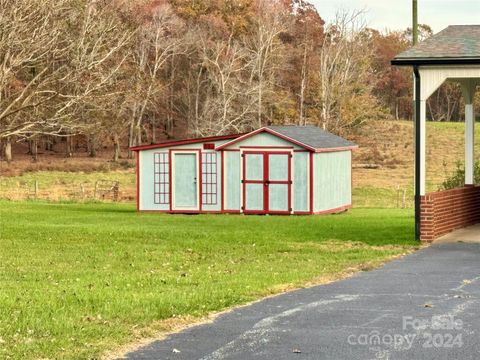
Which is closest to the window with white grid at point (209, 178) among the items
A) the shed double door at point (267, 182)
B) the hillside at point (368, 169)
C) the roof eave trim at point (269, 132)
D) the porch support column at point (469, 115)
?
the roof eave trim at point (269, 132)

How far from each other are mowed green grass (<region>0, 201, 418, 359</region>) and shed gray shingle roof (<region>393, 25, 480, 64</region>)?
3746mm

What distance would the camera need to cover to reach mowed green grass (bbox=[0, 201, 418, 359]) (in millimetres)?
10977

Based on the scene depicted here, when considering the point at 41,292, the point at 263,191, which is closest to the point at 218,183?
the point at 263,191

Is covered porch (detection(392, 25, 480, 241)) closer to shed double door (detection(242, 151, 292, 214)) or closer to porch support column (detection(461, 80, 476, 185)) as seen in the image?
porch support column (detection(461, 80, 476, 185))

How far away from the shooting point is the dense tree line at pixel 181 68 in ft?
99.2

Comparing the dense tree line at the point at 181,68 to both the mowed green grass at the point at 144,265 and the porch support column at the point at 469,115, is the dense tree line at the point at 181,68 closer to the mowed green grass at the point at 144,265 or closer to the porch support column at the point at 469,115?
the mowed green grass at the point at 144,265

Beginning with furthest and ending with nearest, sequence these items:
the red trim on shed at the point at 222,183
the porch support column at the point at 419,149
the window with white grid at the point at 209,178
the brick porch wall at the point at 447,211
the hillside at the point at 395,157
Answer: the hillside at the point at 395,157 → the window with white grid at the point at 209,178 → the red trim on shed at the point at 222,183 → the brick porch wall at the point at 447,211 → the porch support column at the point at 419,149

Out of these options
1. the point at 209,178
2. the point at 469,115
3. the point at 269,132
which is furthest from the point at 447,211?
the point at 209,178

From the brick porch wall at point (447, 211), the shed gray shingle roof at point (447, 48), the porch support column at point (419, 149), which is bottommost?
the brick porch wall at point (447, 211)

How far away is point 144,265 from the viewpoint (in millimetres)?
18047

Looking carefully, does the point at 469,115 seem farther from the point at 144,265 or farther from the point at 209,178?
the point at 209,178

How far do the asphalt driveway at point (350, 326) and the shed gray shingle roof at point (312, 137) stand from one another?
20.4 meters

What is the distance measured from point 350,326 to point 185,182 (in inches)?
1003

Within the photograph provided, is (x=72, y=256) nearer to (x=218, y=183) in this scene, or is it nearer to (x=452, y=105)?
(x=218, y=183)
